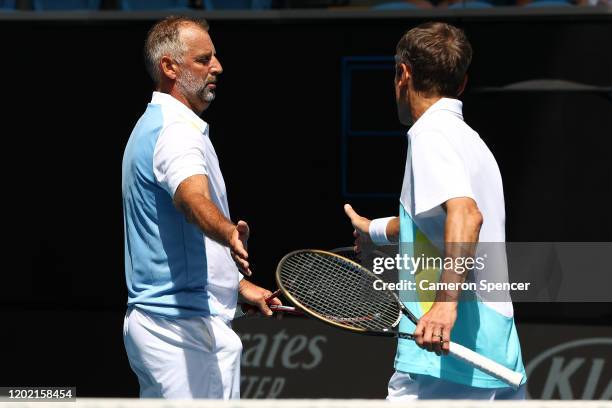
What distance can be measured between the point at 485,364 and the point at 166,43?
1473mm

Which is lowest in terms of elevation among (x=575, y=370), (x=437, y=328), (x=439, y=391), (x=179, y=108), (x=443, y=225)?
(x=575, y=370)

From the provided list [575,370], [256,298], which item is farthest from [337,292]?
[575,370]

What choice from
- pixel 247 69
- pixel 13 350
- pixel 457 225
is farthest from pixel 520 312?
pixel 457 225

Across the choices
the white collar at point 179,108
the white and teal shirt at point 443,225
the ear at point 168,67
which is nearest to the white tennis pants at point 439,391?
the white and teal shirt at point 443,225

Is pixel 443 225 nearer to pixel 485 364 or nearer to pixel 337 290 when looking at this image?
pixel 485 364

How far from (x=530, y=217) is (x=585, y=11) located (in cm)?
95

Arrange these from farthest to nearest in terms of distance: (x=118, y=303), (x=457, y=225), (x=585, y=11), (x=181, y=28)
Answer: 1. (x=118, y=303)
2. (x=585, y=11)
3. (x=181, y=28)
4. (x=457, y=225)

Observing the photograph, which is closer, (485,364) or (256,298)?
(485,364)

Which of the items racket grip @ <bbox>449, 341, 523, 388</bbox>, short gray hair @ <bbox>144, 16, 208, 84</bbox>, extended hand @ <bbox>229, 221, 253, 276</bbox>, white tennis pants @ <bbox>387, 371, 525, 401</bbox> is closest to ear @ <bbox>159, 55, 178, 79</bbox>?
short gray hair @ <bbox>144, 16, 208, 84</bbox>

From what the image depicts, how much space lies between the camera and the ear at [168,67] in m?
4.40

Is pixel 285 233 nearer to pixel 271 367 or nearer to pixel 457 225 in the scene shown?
pixel 271 367

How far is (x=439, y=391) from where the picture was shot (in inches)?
154

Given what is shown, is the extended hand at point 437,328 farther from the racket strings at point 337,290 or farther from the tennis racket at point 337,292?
the racket strings at point 337,290

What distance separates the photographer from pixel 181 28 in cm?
443
